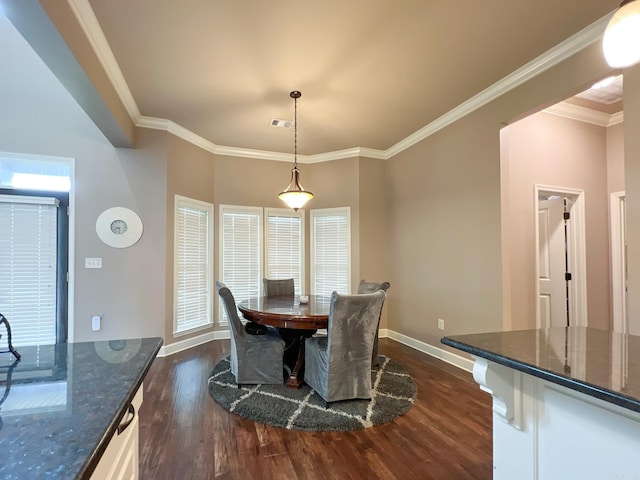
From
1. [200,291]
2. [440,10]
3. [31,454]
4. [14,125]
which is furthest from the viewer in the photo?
[200,291]

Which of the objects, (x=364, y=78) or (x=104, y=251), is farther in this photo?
(x=104, y=251)

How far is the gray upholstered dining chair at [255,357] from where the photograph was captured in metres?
2.93

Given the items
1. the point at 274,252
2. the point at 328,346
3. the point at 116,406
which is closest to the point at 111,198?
the point at 274,252

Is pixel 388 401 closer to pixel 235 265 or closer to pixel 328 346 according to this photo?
pixel 328 346

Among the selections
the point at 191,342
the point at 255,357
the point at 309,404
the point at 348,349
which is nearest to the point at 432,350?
the point at 348,349

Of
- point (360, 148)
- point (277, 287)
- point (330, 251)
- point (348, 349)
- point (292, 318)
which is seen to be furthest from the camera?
point (330, 251)

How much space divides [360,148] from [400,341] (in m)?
2.97

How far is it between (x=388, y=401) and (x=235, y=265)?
307cm

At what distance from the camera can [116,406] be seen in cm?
82

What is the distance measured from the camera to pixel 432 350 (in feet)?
13.0

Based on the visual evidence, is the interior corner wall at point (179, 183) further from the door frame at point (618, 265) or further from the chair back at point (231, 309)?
the door frame at point (618, 265)

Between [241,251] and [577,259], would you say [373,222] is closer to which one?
[241,251]

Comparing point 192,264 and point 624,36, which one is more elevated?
point 624,36

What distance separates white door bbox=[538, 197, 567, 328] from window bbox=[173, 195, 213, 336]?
444 centimetres
